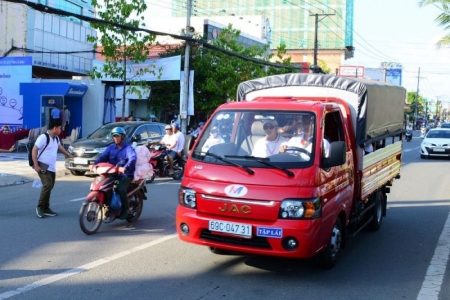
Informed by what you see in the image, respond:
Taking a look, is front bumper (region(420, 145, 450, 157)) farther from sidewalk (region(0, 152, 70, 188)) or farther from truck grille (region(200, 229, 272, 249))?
truck grille (region(200, 229, 272, 249))

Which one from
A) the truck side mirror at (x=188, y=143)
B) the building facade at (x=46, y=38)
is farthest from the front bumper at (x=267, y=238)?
the building facade at (x=46, y=38)

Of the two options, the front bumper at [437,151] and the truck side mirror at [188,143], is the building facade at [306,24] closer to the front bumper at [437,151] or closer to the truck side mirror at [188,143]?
the front bumper at [437,151]

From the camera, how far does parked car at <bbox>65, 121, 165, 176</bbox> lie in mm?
15234

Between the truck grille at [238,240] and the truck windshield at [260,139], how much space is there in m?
0.80

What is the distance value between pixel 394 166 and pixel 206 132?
4.75 metres

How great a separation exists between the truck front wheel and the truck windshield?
1015 millimetres

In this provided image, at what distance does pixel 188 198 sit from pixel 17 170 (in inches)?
445

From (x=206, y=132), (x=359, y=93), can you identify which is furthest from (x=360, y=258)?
(x=206, y=132)

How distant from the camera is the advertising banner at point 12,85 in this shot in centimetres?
2520

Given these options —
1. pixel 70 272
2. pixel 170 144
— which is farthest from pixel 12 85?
pixel 70 272

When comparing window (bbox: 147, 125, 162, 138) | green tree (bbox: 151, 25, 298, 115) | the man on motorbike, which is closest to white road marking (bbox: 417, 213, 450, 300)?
the man on motorbike

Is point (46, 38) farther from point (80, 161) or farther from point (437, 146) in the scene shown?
point (437, 146)

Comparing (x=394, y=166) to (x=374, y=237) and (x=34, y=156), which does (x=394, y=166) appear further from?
(x=34, y=156)

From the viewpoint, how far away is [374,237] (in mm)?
8586
